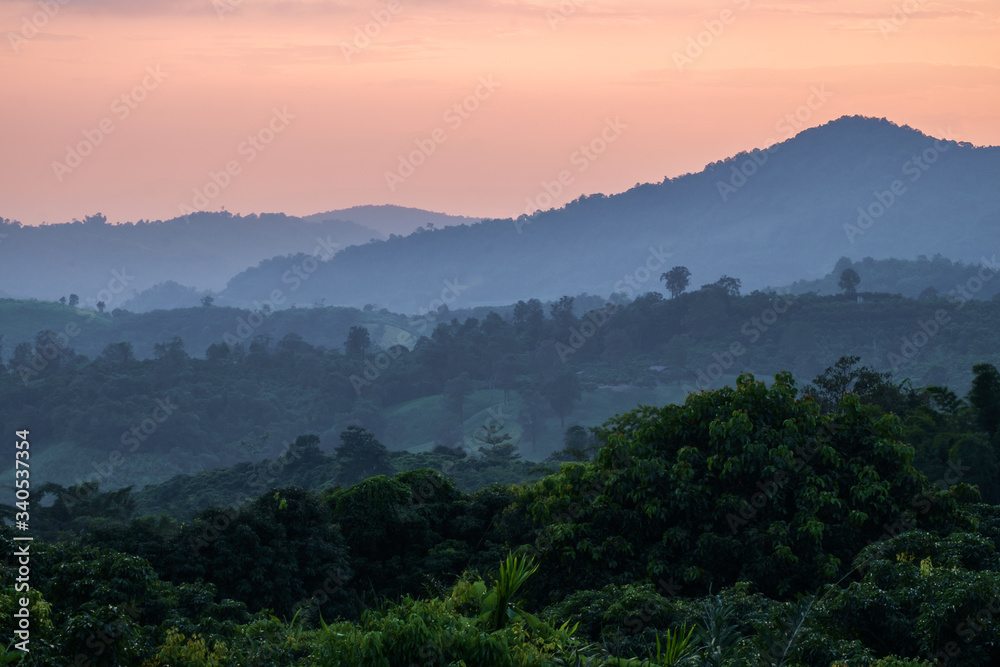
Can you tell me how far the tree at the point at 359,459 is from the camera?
58.4m

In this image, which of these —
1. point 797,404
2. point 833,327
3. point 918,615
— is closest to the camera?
point 918,615

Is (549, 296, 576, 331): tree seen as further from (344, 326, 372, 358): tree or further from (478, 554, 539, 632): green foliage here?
(478, 554, 539, 632): green foliage

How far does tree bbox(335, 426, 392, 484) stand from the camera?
5841 centimetres

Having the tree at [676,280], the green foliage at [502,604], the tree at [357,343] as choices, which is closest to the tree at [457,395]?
the tree at [357,343]

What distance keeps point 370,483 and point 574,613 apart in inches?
328

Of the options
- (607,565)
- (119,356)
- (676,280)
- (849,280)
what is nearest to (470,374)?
(676,280)

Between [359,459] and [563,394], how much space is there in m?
39.8

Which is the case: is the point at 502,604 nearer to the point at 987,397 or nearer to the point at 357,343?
→ the point at 987,397

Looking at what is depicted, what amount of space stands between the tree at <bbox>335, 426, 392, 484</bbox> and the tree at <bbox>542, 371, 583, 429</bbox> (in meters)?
36.8

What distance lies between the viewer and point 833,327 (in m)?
112

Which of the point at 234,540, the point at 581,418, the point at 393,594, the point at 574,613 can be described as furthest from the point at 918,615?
the point at 581,418

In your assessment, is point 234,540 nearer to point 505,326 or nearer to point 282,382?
point 282,382

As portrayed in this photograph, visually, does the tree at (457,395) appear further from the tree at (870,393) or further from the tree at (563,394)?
the tree at (870,393)

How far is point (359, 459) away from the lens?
58719mm
